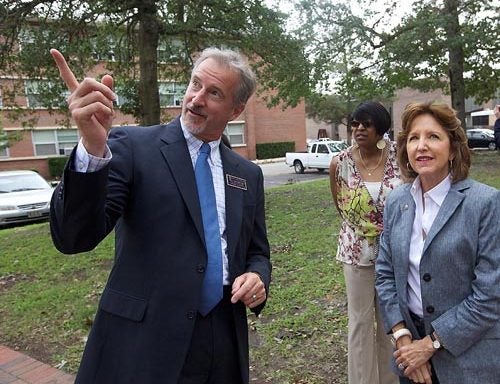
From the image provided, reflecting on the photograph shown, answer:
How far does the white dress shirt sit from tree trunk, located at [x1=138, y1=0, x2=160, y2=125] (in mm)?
8384

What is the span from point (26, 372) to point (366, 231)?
115 inches

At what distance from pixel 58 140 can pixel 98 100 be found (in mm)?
30114

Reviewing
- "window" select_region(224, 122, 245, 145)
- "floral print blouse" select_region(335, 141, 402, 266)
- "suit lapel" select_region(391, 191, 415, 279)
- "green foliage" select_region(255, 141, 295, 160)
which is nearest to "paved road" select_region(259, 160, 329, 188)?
"window" select_region(224, 122, 245, 145)

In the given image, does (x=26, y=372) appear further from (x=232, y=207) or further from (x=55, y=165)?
(x=55, y=165)

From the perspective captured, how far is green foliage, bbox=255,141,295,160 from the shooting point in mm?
36000

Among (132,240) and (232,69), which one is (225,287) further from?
(232,69)

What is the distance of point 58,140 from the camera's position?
95.3 feet

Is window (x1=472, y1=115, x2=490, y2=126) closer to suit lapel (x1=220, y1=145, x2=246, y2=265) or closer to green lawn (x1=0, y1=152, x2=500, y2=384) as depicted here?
green lawn (x1=0, y1=152, x2=500, y2=384)

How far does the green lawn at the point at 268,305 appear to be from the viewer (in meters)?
3.64

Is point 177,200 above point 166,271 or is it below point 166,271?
above

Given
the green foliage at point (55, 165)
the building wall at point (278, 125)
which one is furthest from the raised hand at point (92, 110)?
the building wall at point (278, 125)

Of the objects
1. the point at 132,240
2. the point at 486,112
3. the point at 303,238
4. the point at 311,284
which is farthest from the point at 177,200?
Answer: the point at 486,112

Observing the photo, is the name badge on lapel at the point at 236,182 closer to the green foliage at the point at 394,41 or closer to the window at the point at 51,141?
the green foliage at the point at 394,41

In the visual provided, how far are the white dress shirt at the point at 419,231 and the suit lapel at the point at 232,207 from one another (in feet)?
2.74
